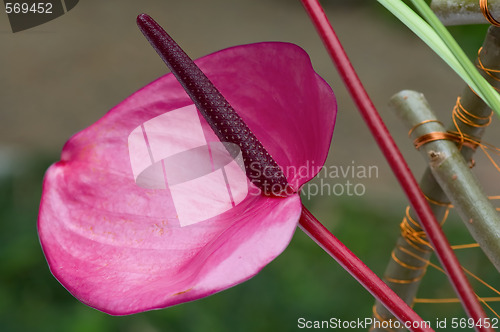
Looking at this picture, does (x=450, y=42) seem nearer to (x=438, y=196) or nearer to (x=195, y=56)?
(x=438, y=196)

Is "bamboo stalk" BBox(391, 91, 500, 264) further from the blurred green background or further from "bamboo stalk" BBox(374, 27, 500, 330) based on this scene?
the blurred green background

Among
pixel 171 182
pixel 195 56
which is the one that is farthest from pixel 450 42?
pixel 195 56

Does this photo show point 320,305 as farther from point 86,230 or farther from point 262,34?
point 262,34

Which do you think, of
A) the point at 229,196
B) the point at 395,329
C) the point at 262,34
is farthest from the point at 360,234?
the point at 262,34

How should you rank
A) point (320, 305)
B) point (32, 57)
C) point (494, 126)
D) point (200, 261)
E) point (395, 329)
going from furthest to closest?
point (32, 57), point (494, 126), point (320, 305), point (395, 329), point (200, 261)

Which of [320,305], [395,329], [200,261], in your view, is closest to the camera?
[200,261]

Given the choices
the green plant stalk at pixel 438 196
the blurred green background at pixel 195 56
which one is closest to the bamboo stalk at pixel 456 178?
the green plant stalk at pixel 438 196

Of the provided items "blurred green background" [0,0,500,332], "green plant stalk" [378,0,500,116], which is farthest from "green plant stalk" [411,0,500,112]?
"blurred green background" [0,0,500,332]

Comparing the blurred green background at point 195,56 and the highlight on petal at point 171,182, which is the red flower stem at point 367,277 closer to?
the highlight on petal at point 171,182
